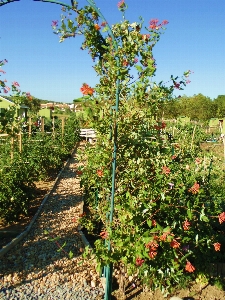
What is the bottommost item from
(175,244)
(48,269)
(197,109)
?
(48,269)

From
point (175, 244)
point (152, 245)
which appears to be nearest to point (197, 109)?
point (175, 244)

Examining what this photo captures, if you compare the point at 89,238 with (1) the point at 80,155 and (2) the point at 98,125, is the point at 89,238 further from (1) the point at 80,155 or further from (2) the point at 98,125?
(2) the point at 98,125

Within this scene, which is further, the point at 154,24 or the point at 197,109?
the point at 197,109

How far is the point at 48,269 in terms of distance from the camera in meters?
4.05

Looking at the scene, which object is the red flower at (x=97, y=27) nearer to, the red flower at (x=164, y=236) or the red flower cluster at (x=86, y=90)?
the red flower cluster at (x=86, y=90)

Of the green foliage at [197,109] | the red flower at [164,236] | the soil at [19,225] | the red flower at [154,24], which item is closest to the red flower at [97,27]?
the red flower at [154,24]

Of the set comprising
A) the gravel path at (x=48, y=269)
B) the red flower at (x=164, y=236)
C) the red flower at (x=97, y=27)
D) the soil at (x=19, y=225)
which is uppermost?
the red flower at (x=97, y=27)

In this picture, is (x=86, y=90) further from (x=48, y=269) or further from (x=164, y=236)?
(x=48, y=269)

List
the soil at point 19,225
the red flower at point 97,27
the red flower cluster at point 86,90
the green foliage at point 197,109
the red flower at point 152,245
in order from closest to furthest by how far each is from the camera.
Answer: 1. the red flower at point 152,245
2. the red flower cluster at point 86,90
3. the red flower at point 97,27
4. the soil at point 19,225
5. the green foliage at point 197,109

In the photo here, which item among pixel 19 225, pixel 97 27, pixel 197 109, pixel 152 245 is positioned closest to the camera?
pixel 152 245

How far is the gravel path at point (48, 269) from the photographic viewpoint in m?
3.56

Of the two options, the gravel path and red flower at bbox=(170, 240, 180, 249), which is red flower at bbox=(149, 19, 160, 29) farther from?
the gravel path

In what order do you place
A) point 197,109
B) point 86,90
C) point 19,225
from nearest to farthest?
point 86,90, point 19,225, point 197,109

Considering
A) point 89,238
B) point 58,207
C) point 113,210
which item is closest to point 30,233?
point 89,238
